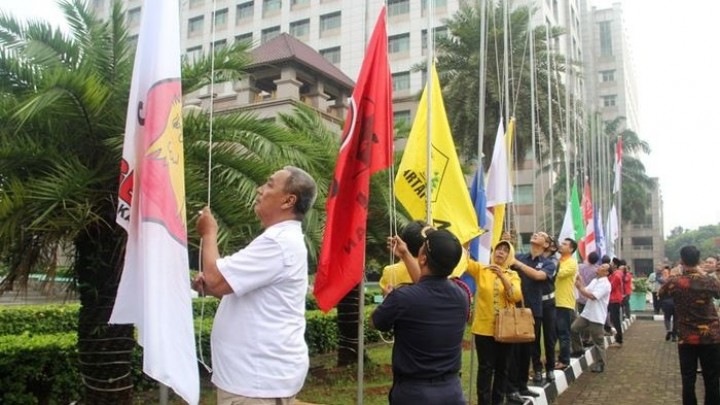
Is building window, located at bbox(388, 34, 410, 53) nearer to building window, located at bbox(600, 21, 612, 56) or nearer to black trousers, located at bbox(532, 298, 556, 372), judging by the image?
building window, located at bbox(600, 21, 612, 56)

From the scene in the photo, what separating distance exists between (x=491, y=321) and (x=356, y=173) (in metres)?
2.50

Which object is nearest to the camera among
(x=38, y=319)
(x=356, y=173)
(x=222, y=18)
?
(x=356, y=173)

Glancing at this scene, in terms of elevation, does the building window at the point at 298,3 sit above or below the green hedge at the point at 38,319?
above

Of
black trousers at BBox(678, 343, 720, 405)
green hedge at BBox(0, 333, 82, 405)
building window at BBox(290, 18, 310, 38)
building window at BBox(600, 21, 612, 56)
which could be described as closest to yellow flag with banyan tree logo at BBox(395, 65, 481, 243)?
black trousers at BBox(678, 343, 720, 405)

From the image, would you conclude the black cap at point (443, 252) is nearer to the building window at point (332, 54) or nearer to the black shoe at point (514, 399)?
the black shoe at point (514, 399)

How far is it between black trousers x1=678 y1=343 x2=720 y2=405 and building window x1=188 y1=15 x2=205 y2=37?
4353cm

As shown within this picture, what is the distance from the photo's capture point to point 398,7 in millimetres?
38969

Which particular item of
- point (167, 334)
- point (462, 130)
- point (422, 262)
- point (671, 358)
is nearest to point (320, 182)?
point (422, 262)

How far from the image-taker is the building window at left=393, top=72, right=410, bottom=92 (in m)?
37.8

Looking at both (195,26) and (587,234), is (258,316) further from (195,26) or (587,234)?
(195,26)

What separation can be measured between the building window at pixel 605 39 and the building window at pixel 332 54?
32853 millimetres

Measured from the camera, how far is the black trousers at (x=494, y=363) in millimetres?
5984

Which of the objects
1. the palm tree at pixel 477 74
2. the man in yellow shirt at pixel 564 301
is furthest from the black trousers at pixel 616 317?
the palm tree at pixel 477 74

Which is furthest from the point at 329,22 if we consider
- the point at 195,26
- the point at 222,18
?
the point at 195,26
